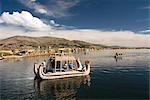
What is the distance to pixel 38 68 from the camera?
1820 inches

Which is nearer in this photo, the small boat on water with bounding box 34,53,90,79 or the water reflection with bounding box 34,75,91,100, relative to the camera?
the water reflection with bounding box 34,75,91,100

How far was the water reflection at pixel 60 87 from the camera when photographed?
3378 cm

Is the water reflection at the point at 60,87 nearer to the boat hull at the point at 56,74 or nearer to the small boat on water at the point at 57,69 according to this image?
the boat hull at the point at 56,74

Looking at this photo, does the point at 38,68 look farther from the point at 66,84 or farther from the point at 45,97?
the point at 45,97

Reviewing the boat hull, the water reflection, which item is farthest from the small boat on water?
the water reflection

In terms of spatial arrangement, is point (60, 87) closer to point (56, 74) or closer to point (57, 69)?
point (56, 74)

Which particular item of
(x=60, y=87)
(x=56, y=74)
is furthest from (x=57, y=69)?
(x=60, y=87)

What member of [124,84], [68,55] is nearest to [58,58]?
[68,55]

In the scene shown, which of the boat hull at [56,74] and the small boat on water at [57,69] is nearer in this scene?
the boat hull at [56,74]

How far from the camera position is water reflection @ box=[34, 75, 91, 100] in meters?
33.8

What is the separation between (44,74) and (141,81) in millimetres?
16590

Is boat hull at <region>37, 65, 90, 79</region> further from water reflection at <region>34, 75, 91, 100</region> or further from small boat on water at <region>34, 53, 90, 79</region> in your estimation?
water reflection at <region>34, 75, 91, 100</region>

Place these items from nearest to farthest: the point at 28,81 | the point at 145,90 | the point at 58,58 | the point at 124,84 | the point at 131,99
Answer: the point at 131,99, the point at 145,90, the point at 124,84, the point at 28,81, the point at 58,58

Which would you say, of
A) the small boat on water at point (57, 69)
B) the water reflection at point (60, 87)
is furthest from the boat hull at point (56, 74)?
the water reflection at point (60, 87)
